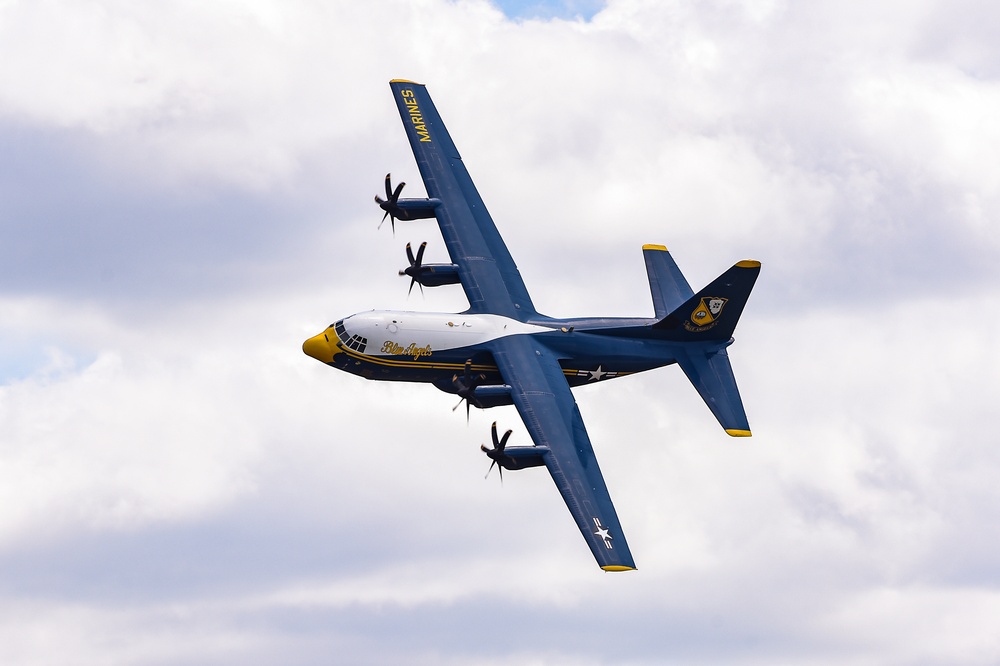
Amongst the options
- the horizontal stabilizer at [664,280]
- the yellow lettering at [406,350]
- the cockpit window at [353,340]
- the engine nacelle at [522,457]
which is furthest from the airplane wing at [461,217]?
the engine nacelle at [522,457]

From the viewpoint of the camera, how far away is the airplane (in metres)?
96.3

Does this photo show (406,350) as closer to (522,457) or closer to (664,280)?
(522,457)

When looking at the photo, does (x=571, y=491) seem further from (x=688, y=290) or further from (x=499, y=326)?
(x=688, y=290)

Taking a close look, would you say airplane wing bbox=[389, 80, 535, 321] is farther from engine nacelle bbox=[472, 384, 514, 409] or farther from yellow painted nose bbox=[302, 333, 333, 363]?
yellow painted nose bbox=[302, 333, 333, 363]

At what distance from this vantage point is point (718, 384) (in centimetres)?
10125

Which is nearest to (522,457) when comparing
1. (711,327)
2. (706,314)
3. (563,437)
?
(563,437)

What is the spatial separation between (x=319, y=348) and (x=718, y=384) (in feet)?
76.2

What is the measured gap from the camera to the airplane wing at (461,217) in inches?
4008

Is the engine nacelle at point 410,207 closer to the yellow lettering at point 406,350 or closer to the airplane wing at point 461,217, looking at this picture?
the airplane wing at point 461,217

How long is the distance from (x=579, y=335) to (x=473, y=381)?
7.23 meters

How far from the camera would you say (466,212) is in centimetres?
10556

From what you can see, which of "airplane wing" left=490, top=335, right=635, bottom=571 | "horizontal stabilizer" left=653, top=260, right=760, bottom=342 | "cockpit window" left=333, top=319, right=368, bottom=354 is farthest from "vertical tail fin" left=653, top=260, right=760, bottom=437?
"cockpit window" left=333, top=319, right=368, bottom=354

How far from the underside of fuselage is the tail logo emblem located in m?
5.86

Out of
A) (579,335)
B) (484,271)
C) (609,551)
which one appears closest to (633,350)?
(579,335)
